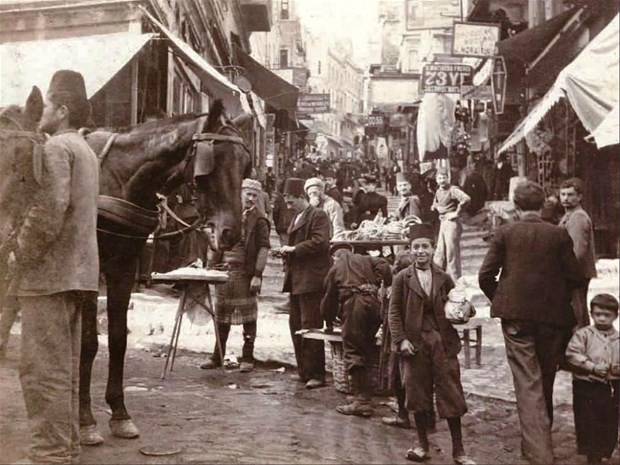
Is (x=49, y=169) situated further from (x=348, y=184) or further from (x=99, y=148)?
(x=348, y=184)

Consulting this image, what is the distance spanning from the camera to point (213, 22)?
18438 millimetres

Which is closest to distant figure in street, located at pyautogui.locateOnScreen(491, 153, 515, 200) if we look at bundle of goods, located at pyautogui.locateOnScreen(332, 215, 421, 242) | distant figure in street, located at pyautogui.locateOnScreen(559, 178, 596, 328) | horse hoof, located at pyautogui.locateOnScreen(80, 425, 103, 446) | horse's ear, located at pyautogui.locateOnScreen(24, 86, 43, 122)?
bundle of goods, located at pyautogui.locateOnScreen(332, 215, 421, 242)

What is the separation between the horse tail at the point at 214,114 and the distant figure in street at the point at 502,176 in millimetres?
13672

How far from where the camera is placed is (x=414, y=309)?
5105 millimetres

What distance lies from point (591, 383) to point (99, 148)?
12.4 feet

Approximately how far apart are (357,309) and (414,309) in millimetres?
1396

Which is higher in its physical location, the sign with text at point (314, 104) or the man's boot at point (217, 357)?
the sign with text at point (314, 104)

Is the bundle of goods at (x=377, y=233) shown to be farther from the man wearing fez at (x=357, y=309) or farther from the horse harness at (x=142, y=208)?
the horse harness at (x=142, y=208)

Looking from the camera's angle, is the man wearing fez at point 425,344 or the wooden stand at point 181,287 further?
the wooden stand at point 181,287

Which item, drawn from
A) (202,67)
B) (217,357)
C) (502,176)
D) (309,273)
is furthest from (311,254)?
(502,176)

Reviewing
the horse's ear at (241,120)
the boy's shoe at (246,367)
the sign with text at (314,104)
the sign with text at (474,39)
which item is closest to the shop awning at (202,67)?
the boy's shoe at (246,367)

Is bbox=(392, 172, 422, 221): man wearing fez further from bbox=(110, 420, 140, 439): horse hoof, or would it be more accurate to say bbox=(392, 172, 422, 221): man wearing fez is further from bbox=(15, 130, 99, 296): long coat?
bbox=(15, 130, 99, 296): long coat

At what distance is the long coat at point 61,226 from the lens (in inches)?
149

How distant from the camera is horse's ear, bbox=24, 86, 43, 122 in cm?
491
